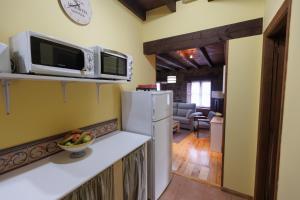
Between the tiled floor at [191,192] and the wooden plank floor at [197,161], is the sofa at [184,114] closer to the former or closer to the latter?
the wooden plank floor at [197,161]

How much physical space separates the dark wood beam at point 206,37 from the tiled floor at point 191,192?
201 cm

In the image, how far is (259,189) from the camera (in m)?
1.65

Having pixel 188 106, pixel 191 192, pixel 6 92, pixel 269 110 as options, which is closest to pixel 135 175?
pixel 191 192

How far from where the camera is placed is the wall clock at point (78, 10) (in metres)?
1.34

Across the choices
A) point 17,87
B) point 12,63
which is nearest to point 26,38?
point 12,63

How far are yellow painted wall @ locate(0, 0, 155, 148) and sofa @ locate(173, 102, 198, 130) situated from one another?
11.8 feet

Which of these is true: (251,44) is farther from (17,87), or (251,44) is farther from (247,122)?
(17,87)

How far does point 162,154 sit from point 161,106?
2.12 ft

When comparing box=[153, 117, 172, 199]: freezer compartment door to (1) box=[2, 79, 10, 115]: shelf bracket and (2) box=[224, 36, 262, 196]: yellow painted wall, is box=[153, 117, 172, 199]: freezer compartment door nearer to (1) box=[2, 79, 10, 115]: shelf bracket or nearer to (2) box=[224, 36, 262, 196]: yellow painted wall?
(2) box=[224, 36, 262, 196]: yellow painted wall

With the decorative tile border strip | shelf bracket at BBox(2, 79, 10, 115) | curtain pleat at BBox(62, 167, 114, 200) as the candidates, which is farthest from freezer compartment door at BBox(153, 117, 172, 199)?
shelf bracket at BBox(2, 79, 10, 115)

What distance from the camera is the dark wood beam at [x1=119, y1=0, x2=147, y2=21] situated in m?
1.99

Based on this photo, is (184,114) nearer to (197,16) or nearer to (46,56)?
(197,16)

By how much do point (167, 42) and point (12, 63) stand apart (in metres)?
1.80

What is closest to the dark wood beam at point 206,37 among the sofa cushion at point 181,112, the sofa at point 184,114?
the sofa at point 184,114
